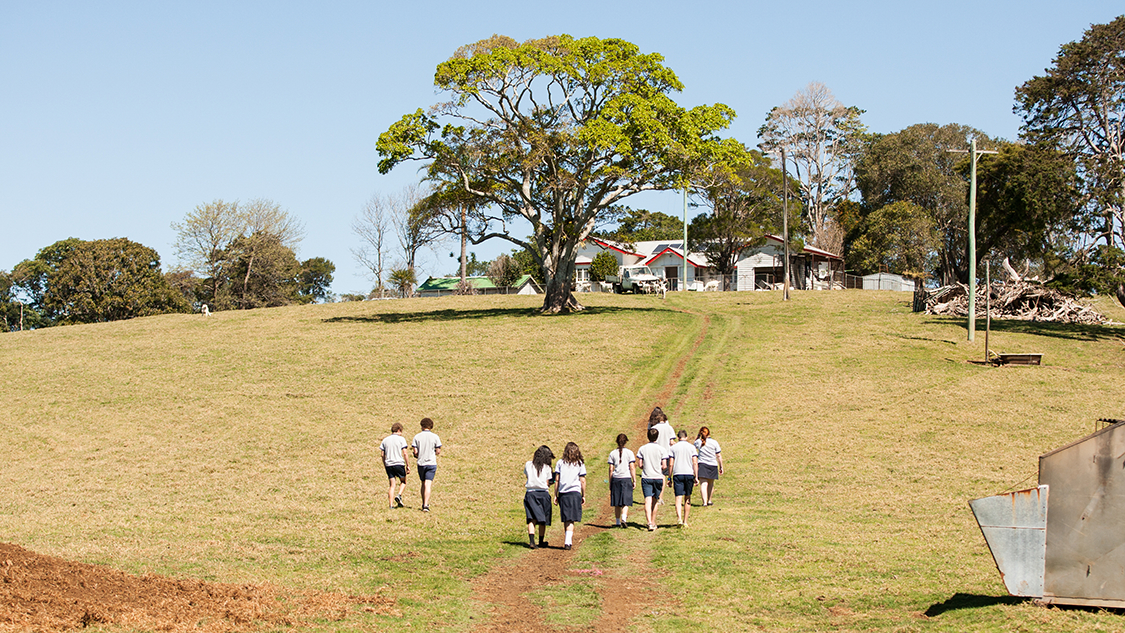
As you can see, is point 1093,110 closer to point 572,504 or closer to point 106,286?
point 572,504

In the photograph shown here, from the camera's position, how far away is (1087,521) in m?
10.0

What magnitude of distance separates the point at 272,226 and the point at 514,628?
88.2 metres

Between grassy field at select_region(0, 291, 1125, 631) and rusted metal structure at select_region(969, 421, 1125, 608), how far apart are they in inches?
14.3

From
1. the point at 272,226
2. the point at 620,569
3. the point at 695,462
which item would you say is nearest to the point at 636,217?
the point at 695,462

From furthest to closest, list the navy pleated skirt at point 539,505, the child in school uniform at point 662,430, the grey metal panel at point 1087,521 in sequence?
1. the child in school uniform at point 662,430
2. the navy pleated skirt at point 539,505
3. the grey metal panel at point 1087,521

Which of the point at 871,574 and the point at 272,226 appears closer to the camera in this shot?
the point at 871,574

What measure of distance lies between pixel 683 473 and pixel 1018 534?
685 centimetres

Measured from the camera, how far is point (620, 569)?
13594 millimetres

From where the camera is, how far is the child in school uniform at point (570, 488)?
14.9 metres

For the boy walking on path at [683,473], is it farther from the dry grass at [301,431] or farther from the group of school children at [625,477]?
the dry grass at [301,431]

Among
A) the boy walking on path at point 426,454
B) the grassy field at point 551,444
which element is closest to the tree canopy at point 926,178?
the grassy field at point 551,444

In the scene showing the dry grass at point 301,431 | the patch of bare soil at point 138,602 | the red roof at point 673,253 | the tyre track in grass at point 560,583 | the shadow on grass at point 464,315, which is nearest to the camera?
the patch of bare soil at point 138,602

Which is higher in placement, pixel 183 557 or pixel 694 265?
pixel 694 265

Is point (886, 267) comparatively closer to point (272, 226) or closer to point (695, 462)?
point (272, 226)
